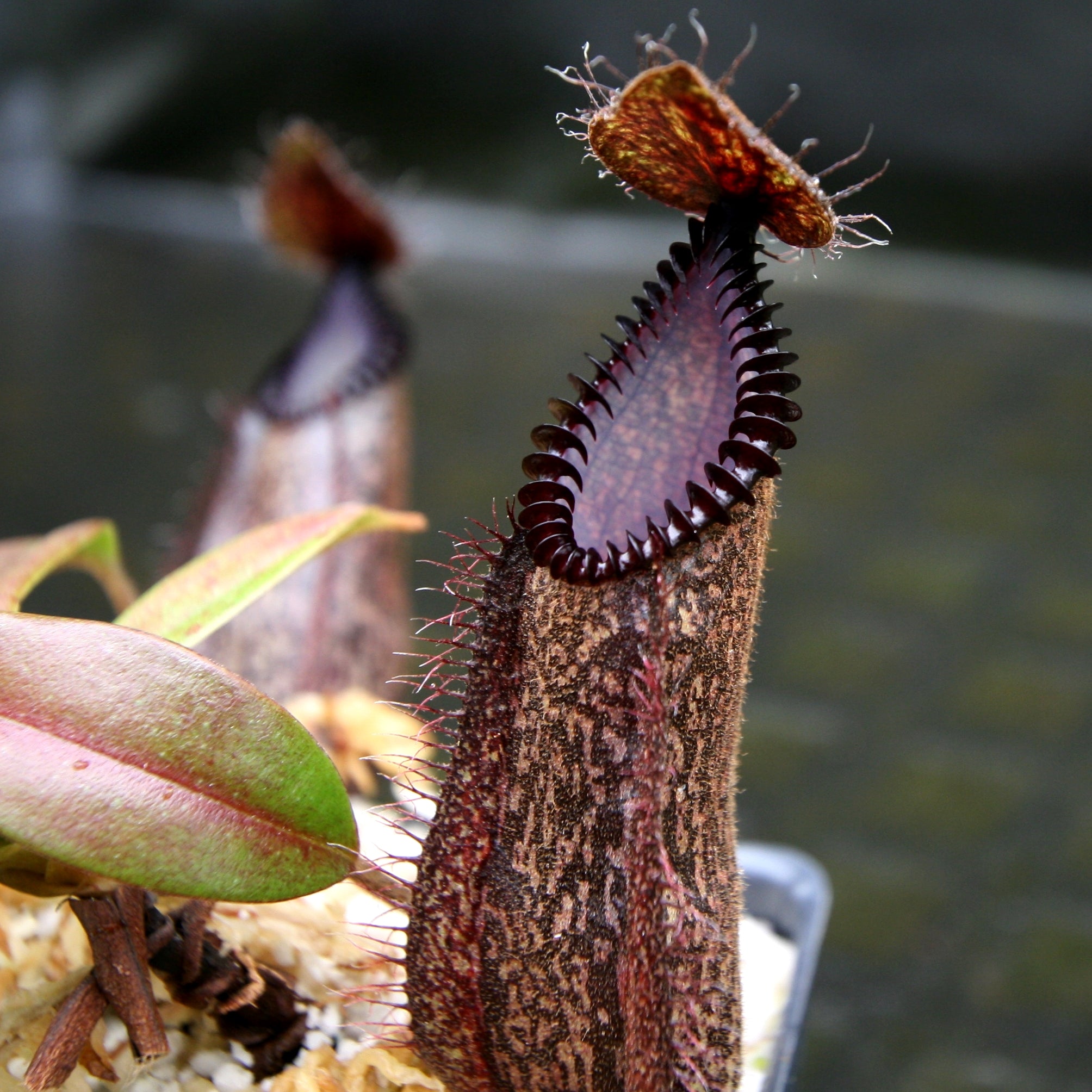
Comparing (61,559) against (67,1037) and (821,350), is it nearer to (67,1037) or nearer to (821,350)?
(67,1037)

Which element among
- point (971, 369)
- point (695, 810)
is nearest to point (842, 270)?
point (971, 369)

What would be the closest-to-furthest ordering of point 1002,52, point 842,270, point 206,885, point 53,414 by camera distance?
point 206,885, point 1002,52, point 842,270, point 53,414

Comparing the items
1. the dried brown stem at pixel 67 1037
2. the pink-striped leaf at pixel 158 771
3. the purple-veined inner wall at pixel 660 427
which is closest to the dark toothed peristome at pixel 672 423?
the purple-veined inner wall at pixel 660 427

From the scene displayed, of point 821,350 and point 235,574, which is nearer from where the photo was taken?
point 235,574

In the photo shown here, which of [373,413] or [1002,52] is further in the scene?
[1002,52]

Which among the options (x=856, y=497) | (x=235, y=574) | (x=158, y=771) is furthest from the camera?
(x=856, y=497)

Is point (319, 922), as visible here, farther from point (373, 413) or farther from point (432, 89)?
point (432, 89)

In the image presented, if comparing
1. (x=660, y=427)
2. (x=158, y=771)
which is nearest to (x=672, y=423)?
(x=660, y=427)
